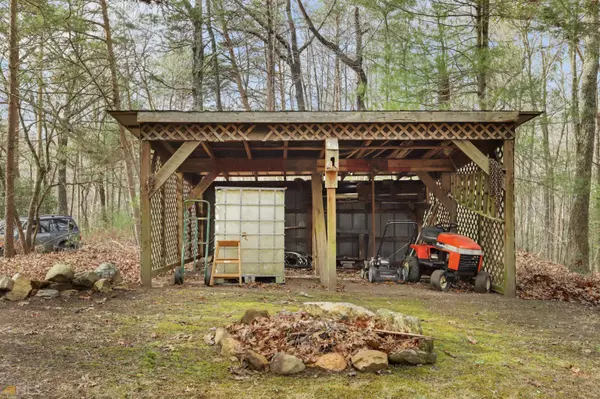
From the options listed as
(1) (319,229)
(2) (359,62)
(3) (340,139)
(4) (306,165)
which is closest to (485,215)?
(3) (340,139)

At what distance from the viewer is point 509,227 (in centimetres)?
800

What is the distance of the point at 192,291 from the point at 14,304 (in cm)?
250

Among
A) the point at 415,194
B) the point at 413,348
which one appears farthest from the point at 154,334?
the point at 415,194

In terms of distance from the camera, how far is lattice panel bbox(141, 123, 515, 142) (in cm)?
805

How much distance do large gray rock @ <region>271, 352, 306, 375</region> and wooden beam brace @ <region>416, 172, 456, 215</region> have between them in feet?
26.4

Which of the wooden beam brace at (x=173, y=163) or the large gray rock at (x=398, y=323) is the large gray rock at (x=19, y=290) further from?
the large gray rock at (x=398, y=323)

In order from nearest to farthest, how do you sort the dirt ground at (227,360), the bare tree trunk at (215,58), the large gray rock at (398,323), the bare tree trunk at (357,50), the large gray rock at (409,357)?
the dirt ground at (227,360) → the large gray rock at (409,357) → the large gray rock at (398,323) → the bare tree trunk at (215,58) → the bare tree trunk at (357,50)

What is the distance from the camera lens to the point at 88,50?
1339cm

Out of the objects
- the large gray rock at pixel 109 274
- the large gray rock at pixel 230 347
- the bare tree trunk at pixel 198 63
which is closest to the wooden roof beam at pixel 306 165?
the large gray rock at pixel 109 274

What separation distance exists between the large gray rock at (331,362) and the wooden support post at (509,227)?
536 cm

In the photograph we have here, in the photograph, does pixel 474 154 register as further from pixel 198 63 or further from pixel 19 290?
pixel 198 63

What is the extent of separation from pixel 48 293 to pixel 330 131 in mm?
5173

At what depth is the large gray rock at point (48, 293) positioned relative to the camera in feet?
21.5

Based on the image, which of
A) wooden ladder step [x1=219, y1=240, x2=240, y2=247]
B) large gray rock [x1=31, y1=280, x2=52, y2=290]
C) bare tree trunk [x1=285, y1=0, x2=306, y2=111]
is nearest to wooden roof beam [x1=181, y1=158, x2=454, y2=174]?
wooden ladder step [x1=219, y1=240, x2=240, y2=247]
